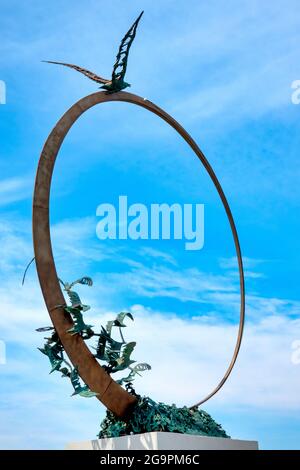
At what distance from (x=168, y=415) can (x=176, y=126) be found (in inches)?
274

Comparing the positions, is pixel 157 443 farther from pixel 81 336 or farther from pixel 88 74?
pixel 88 74

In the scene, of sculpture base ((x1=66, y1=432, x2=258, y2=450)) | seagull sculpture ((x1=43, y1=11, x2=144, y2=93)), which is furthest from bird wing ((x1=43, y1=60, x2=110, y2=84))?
sculpture base ((x1=66, y1=432, x2=258, y2=450))

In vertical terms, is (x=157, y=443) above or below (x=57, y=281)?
below

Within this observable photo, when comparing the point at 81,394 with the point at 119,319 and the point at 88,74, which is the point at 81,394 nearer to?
the point at 119,319

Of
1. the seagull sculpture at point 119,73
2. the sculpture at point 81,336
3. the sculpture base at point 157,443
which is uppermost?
the seagull sculpture at point 119,73

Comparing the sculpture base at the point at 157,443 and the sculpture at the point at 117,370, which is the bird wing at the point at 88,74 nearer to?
the sculpture at the point at 117,370

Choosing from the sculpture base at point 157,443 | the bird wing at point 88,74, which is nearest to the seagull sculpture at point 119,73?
the bird wing at point 88,74

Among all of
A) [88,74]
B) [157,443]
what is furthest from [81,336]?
[88,74]

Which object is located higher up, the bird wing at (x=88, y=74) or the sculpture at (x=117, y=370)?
the bird wing at (x=88, y=74)

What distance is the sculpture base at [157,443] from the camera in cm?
1462

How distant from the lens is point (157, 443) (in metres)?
14.5

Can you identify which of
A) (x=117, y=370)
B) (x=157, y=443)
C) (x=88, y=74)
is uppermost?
(x=88, y=74)

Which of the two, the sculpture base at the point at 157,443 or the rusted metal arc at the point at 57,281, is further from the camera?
the sculpture base at the point at 157,443
